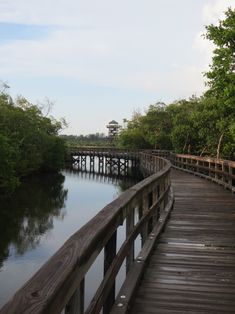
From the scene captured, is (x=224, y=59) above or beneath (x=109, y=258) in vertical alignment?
above

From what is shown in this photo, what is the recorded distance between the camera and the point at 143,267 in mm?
4789

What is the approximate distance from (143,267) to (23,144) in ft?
142

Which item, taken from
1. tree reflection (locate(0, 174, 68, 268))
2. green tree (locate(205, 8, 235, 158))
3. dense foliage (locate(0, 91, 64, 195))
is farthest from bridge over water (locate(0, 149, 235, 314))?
dense foliage (locate(0, 91, 64, 195))

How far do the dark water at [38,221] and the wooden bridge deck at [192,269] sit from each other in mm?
6575

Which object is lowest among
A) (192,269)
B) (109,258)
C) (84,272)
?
(192,269)

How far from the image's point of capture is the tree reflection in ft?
67.4

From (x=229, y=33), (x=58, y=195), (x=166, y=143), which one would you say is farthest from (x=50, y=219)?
(x=166, y=143)

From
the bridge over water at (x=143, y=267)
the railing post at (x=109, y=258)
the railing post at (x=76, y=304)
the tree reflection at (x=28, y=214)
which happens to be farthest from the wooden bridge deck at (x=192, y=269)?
the tree reflection at (x=28, y=214)

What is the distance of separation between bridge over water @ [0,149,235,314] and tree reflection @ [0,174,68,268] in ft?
39.6

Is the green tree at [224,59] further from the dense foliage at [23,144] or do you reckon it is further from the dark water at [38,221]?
the dense foliage at [23,144]

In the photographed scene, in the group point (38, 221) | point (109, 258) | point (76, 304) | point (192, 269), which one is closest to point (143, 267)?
point (192, 269)

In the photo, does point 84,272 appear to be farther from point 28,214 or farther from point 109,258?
point 28,214

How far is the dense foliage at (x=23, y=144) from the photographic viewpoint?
29.3 meters

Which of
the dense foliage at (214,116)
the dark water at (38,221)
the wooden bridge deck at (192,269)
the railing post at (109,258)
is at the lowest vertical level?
the dark water at (38,221)
